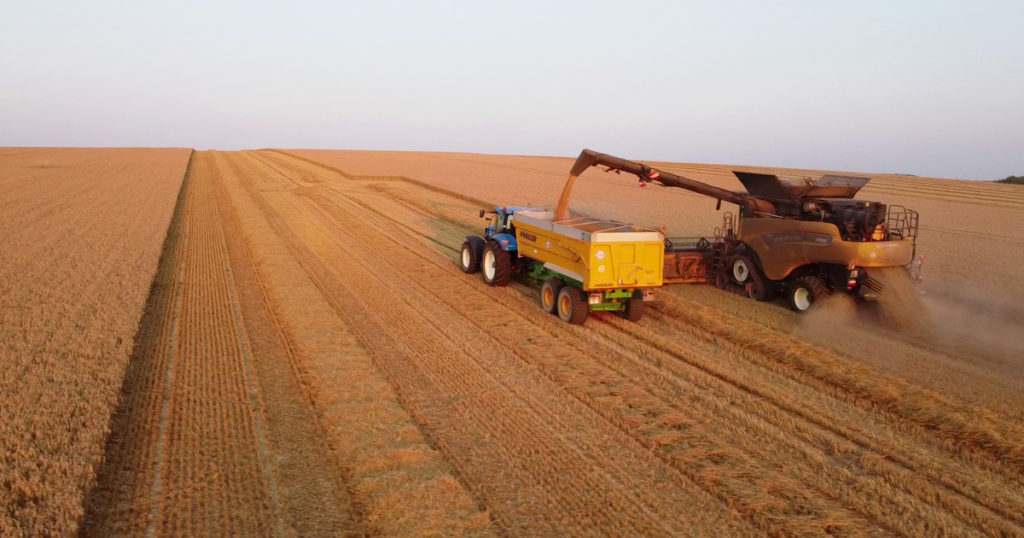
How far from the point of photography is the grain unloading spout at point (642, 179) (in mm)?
11641

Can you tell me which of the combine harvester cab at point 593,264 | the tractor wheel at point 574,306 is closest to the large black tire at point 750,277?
the combine harvester cab at point 593,264

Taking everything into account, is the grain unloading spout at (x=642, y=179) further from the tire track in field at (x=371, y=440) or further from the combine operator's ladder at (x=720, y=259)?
the tire track in field at (x=371, y=440)

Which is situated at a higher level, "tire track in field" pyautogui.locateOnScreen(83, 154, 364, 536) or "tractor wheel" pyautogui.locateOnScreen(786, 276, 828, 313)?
"tractor wheel" pyautogui.locateOnScreen(786, 276, 828, 313)

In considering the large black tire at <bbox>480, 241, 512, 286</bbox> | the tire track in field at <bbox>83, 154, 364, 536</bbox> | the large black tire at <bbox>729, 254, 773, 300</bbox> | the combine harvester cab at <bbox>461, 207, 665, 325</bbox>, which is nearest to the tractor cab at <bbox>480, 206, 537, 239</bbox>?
the large black tire at <bbox>480, 241, 512, 286</bbox>

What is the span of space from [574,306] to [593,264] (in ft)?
2.50

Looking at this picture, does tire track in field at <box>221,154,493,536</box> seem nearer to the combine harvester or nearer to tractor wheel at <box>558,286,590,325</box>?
tractor wheel at <box>558,286,590,325</box>

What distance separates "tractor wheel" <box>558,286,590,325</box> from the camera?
9.87m

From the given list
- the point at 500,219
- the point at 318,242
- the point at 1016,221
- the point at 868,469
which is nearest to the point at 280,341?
the point at 500,219

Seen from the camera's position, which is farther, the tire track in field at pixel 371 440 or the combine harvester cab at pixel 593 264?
the combine harvester cab at pixel 593 264

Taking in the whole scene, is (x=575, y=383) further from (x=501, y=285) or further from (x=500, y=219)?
(x=500, y=219)

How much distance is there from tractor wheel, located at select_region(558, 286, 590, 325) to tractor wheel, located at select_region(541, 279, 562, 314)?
0.30 m

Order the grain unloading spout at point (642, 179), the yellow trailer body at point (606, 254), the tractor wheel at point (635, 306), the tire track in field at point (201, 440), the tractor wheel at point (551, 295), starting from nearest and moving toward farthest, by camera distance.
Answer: the tire track in field at point (201, 440), the yellow trailer body at point (606, 254), the tractor wheel at point (635, 306), the tractor wheel at point (551, 295), the grain unloading spout at point (642, 179)

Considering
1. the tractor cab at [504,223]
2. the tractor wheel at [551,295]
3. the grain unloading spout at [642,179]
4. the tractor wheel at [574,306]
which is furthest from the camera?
the tractor cab at [504,223]

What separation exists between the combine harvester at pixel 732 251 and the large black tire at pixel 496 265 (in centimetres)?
2
